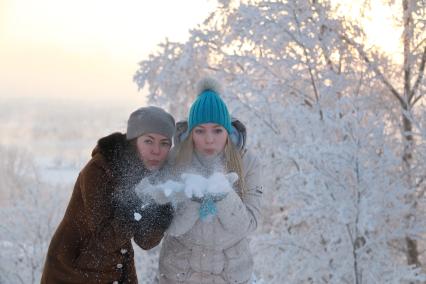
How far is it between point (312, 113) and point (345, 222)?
5.56ft

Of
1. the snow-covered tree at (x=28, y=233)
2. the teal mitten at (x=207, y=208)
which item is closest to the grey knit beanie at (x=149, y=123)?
the teal mitten at (x=207, y=208)

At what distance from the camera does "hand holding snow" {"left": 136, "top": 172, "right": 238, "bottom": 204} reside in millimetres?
1911

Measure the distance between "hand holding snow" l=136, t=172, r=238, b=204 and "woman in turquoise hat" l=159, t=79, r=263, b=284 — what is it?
75 mm

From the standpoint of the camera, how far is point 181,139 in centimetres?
225

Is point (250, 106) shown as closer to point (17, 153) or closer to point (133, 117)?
point (133, 117)

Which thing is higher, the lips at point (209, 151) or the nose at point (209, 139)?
the nose at point (209, 139)

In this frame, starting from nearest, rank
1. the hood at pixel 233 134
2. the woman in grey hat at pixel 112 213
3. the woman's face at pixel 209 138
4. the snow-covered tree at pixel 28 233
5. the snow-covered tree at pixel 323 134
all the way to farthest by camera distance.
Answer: the woman in grey hat at pixel 112 213 < the woman's face at pixel 209 138 < the hood at pixel 233 134 < the snow-covered tree at pixel 323 134 < the snow-covered tree at pixel 28 233

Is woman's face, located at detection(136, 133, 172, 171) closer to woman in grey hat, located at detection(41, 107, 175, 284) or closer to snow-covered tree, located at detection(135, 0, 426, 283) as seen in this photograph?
woman in grey hat, located at detection(41, 107, 175, 284)

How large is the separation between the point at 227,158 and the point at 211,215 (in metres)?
0.31

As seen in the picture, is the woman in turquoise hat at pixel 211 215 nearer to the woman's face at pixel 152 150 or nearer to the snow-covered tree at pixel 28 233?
the woman's face at pixel 152 150

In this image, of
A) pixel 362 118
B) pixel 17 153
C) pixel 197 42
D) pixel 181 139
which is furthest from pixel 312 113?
pixel 17 153

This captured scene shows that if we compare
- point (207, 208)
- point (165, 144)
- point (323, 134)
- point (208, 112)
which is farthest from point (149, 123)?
point (323, 134)

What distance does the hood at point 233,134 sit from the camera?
227 cm

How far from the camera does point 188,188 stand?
1.91m
